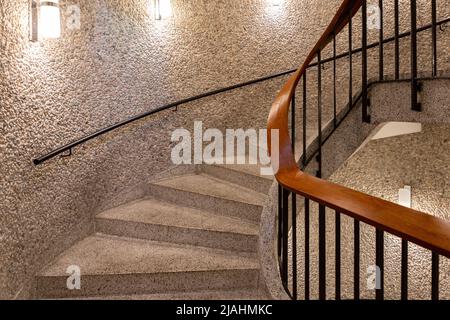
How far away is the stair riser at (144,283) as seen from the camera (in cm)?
217

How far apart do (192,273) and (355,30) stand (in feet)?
10.5

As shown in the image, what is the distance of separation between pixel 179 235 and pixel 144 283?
0.46 metres

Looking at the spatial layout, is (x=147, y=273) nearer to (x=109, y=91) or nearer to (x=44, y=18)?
(x=109, y=91)

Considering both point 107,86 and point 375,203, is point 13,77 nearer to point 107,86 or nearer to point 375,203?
point 107,86

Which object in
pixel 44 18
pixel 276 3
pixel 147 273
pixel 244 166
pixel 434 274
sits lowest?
pixel 434 274

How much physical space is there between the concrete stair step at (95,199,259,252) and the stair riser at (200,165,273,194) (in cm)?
36

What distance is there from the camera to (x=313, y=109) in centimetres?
417

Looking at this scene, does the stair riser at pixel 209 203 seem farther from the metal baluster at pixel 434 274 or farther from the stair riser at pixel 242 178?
the metal baluster at pixel 434 274

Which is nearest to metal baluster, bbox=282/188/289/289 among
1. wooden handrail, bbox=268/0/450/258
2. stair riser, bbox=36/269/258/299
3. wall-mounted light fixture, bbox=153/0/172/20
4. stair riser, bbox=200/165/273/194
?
wooden handrail, bbox=268/0/450/258

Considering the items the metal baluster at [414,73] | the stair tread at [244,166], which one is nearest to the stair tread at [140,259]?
the stair tread at [244,166]

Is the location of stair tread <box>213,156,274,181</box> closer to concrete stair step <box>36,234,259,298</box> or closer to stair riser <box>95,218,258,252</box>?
stair riser <box>95,218,258,252</box>

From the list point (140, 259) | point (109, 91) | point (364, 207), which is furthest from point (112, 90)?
point (364, 207)

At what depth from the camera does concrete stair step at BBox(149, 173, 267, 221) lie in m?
2.71

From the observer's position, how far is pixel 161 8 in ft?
10.8
